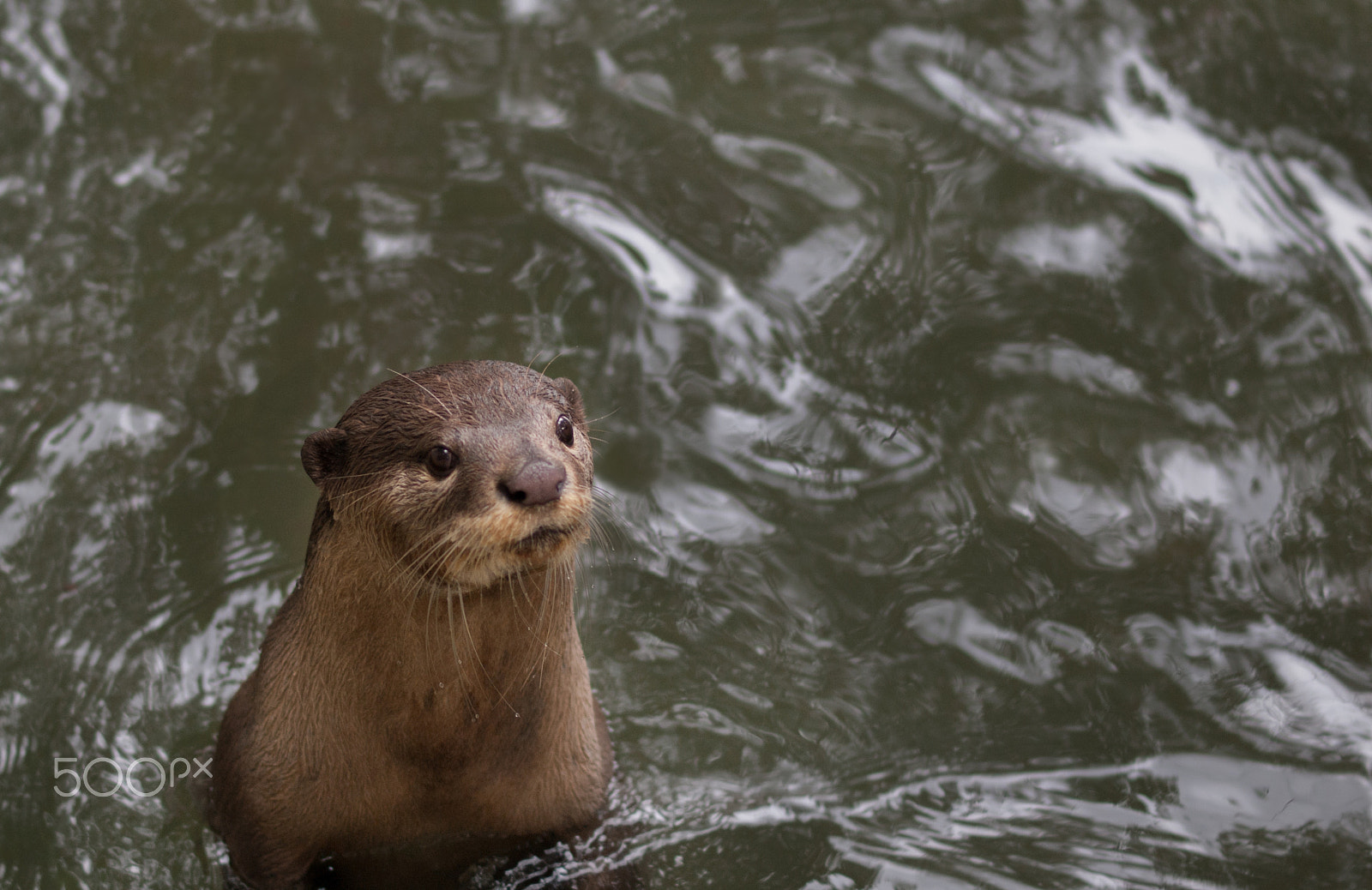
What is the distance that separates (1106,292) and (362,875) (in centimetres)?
349

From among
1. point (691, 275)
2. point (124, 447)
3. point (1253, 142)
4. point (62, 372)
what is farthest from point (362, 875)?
point (1253, 142)

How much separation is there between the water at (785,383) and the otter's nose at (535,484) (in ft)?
3.88

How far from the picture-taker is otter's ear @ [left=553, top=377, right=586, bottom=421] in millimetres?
3412

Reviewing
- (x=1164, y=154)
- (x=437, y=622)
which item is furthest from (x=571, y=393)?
(x=1164, y=154)

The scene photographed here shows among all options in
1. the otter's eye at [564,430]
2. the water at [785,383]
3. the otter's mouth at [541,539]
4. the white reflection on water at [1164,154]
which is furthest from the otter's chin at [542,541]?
the white reflection on water at [1164,154]

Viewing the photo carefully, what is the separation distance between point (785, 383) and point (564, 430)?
2.24 meters

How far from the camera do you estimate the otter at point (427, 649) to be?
299cm

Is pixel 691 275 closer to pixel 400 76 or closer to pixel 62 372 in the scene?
pixel 400 76

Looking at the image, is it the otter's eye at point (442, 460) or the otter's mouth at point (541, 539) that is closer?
the otter's mouth at point (541, 539)

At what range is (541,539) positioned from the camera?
2.88 m

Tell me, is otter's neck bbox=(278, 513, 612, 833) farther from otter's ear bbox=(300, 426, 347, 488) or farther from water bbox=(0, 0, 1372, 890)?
water bbox=(0, 0, 1372, 890)

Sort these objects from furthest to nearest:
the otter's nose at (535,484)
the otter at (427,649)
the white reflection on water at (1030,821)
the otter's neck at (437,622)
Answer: the white reflection on water at (1030,821), the otter's neck at (437,622), the otter at (427,649), the otter's nose at (535,484)

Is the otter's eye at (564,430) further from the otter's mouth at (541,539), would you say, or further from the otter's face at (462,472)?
the otter's mouth at (541,539)

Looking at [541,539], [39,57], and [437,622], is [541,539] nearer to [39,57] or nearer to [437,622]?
[437,622]
